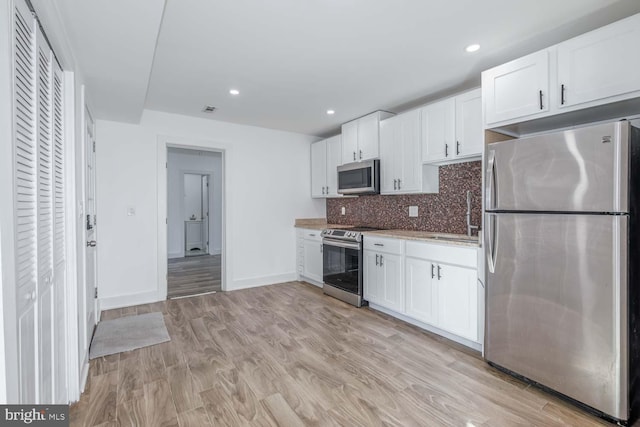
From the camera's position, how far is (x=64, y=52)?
1.76 metres

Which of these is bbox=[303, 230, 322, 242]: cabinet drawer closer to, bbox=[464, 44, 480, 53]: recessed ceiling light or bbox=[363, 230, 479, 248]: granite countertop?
bbox=[363, 230, 479, 248]: granite countertop

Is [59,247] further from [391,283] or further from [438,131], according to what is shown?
[438,131]

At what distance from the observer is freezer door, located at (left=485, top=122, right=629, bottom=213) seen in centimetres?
170

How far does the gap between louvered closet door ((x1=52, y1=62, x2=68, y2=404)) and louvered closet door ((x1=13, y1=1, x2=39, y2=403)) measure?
0.41 m

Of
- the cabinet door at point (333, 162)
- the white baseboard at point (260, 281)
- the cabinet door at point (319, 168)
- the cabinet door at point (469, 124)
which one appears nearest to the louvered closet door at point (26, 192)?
the cabinet door at point (469, 124)

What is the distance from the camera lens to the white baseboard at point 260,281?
4430 mm

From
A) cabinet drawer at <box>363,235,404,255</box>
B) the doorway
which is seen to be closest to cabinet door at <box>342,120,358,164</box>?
cabinet drawer at <box>363,235,404,255</box>

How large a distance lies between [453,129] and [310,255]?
102 inches

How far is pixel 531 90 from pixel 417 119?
1242 millimetres

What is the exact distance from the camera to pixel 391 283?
3.28 m

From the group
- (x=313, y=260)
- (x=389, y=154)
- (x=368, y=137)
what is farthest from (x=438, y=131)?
(x=313, y=260)

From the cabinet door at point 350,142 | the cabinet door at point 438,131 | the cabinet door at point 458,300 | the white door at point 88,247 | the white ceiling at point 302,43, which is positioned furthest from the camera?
the cabinet door at point 350,142

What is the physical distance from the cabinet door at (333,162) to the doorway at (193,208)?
322 centimetres

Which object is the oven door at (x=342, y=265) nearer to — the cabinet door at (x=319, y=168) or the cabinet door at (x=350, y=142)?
the cabinet door at (x=319, y=168)
